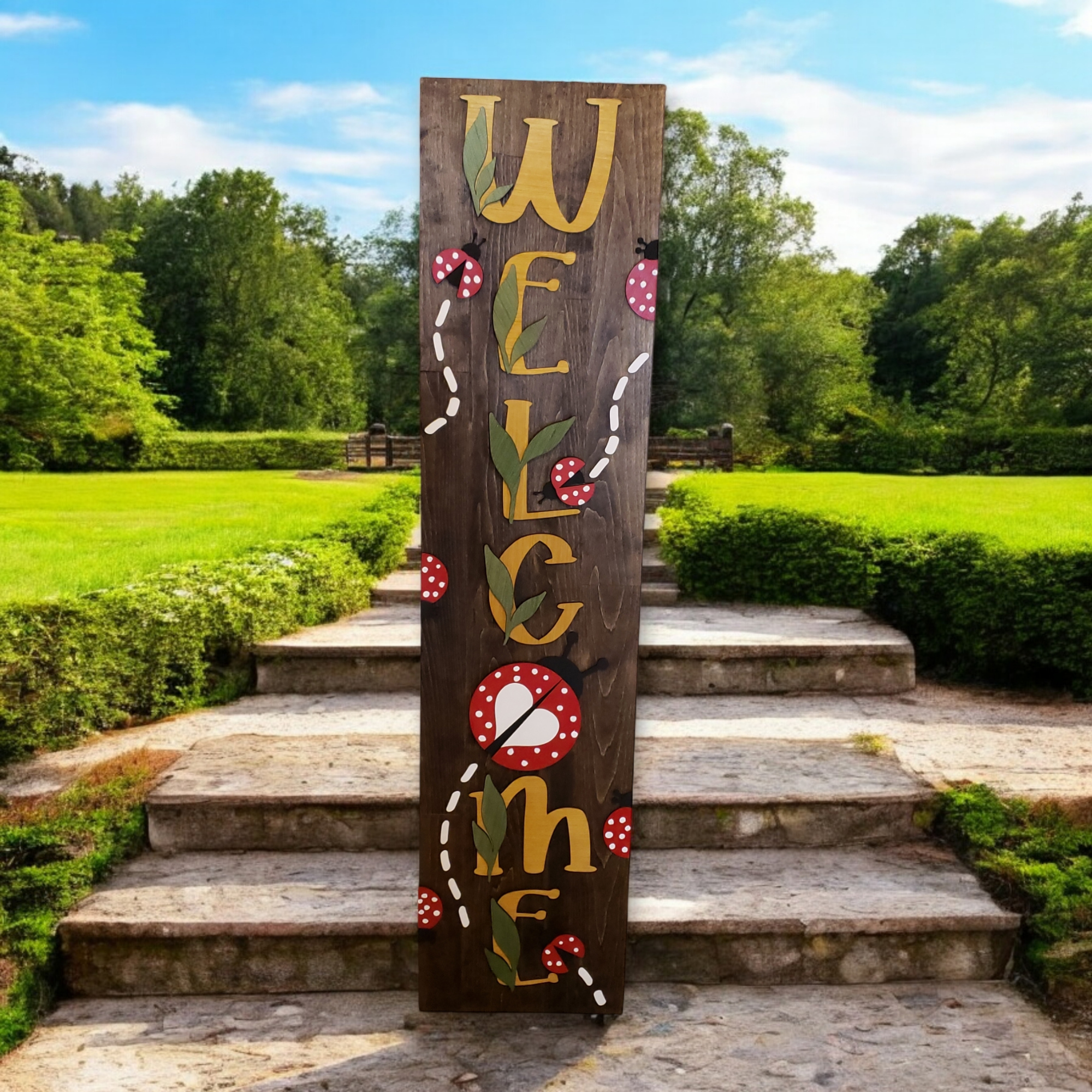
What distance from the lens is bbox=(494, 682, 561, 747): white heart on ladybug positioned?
262 cm

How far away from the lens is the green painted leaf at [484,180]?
237 cm

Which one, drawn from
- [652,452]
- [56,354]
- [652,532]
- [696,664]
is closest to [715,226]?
[652,452]

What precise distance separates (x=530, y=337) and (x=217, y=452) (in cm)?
2181

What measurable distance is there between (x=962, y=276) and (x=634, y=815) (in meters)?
33.0

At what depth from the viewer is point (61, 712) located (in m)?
4.33

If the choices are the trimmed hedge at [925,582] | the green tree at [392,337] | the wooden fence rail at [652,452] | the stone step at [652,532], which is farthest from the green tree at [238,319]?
the trimmed hedge at [925,582]

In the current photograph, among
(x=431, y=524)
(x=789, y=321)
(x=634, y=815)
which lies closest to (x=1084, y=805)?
(x=634, y=815)

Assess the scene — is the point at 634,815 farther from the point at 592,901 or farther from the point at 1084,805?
the point at 1084,805

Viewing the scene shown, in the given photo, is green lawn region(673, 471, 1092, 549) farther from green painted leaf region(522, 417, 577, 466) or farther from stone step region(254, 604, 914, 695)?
green painted leaf region(522, 417, 577, 466)

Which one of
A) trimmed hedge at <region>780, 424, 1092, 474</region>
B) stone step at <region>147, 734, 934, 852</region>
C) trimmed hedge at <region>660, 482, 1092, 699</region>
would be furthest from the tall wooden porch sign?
trimmed hedge at <region>780, 424, 1092, 474</region>

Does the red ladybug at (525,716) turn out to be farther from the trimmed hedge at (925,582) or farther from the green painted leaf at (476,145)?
the trimmed hedge at (925,582)

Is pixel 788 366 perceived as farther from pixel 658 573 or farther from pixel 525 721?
pixel 525 721

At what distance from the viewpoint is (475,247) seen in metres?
2.41

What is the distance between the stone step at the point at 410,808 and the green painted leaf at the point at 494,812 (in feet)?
3.37
